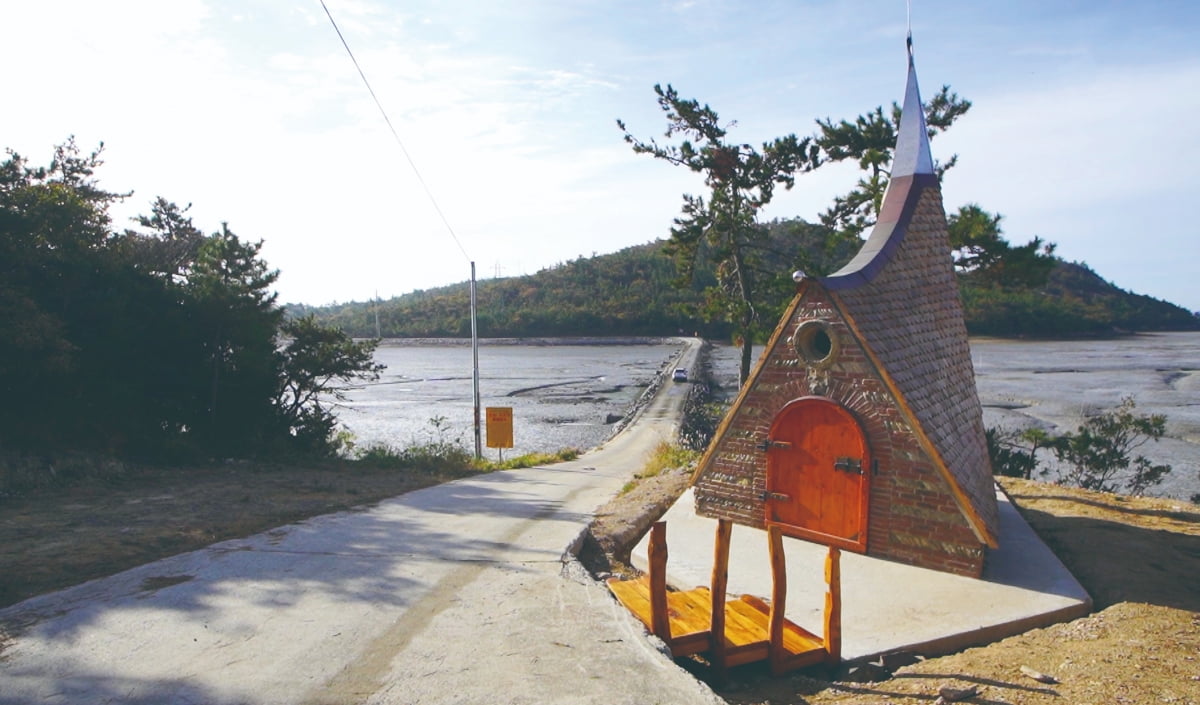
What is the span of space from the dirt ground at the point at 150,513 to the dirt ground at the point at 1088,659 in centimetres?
487

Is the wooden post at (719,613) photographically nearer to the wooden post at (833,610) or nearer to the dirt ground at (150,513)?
the wooden post at (833,610)

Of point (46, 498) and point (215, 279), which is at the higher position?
point (215, 279)

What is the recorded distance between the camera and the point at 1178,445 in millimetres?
28125

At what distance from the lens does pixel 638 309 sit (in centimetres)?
11944

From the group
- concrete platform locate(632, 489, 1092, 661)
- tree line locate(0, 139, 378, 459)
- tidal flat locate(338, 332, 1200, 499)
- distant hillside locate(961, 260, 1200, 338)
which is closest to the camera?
concrete platform locate(632, 489, 1092, 661)

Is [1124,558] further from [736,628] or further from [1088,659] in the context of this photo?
[736,628]

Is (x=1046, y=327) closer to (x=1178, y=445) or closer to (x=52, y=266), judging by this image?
(x=1178, y=445)

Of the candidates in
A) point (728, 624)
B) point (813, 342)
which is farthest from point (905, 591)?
point (813, 342)

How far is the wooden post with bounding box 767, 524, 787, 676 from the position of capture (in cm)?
633

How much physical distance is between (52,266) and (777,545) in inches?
599

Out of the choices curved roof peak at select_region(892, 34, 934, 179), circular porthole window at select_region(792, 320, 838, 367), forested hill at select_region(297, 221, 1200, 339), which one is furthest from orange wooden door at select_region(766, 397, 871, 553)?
forested hill at select_region(297, 221, 1200, 339)

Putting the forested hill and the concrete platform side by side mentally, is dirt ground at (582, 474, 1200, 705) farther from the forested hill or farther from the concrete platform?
the forested hill

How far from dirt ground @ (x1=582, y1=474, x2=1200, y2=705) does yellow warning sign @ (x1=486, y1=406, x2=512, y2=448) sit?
1381cm

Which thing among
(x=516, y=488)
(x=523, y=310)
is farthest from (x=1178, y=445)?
(x=523, y=310)
